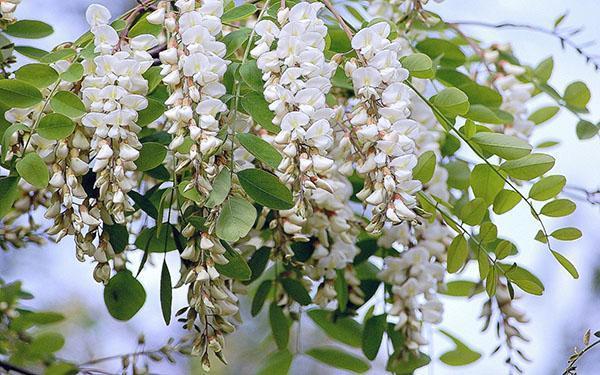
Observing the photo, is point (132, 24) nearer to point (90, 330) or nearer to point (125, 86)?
point (125, 86)

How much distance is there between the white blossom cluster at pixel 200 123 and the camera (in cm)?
58

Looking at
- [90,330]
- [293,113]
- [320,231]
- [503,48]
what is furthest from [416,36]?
[90,330]

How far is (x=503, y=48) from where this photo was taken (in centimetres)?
99

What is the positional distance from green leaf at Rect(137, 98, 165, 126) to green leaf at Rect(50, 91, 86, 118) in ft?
0.17

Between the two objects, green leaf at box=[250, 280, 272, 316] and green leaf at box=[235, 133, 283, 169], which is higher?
green leaf at box=[235, 133, 283, 169]

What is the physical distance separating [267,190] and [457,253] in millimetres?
203

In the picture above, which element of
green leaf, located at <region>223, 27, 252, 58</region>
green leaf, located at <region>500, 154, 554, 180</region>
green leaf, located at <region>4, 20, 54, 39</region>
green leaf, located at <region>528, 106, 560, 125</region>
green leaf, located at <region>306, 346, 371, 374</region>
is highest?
green leaf, located at <region>223, 27, 252, 58</region>

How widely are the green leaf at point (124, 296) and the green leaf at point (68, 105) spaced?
19 cm

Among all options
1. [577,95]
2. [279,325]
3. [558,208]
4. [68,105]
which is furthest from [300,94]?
[577,95]

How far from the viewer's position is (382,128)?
60 cm

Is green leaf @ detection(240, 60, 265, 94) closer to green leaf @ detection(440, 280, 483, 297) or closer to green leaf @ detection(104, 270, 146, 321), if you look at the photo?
green leaf @ detection(104, 270, 146, 321)

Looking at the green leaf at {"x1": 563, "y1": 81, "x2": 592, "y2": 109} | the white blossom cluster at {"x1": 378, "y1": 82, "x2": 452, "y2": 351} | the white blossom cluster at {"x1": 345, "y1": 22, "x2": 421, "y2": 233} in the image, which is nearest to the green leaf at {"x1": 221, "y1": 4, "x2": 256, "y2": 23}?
the white blossom cluster at {"x1": 345, "y1": 22, "x2": 421, "y2": 233}

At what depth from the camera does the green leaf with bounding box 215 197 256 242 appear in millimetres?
587

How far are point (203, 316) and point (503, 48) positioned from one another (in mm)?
527
